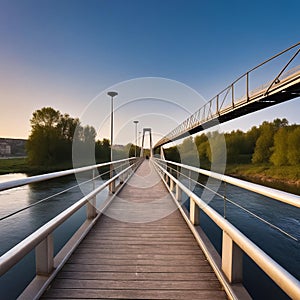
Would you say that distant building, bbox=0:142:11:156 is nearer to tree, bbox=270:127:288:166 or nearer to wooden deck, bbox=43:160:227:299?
tree, bbox=270:127:288:166

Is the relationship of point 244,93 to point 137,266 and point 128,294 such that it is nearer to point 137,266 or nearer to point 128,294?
point 137,266

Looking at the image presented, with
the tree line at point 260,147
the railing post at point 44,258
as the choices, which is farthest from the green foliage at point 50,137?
the railing post at point 44,258

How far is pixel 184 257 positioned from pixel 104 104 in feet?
57.1

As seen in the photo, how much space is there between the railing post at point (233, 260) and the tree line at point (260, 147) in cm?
3313

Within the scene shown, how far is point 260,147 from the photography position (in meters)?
38.7

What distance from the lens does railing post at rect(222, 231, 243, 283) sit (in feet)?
5.87

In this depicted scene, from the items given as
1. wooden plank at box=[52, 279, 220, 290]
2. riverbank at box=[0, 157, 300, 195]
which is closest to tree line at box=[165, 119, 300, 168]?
riverbank at box=[0, 157, 300, 195]

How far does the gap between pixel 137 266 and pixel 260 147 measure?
40.6 m

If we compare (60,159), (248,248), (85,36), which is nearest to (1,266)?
(248,248)

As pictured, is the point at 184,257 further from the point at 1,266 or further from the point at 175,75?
the point at 175,75

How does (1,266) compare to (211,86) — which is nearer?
(1,266)

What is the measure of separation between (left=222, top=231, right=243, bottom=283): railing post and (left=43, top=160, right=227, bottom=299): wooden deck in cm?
18

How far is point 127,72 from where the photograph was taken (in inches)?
969

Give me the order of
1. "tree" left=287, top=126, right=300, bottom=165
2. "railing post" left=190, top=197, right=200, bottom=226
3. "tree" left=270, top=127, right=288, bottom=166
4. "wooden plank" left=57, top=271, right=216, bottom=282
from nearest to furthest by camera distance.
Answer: "wooden plank" left=57, top=271, right=216, bottom=282 → "railing post" left=190, top=197, right=200, bottom=226 → "tree" left=287, top=126, right=300, bottom=165 → "tree" left=270, top=127, right=288, bottom=166
